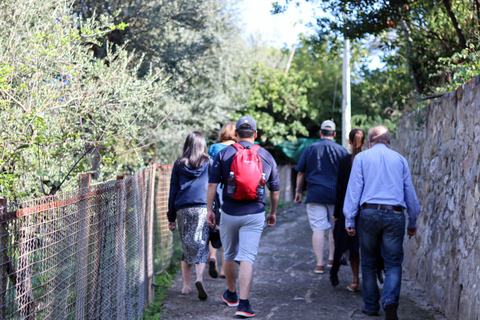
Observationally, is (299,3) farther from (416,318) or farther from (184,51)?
(416,318)

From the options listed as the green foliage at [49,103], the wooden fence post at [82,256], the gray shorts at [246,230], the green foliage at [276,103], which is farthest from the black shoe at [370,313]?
the green foliage at [276,103]

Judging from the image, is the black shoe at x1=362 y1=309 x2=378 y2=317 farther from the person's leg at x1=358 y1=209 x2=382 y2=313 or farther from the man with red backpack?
the man with red backpack

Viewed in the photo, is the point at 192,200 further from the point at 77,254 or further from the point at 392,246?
the point at 77,254

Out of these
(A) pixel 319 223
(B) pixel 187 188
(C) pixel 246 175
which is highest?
(C) pixel 246 175

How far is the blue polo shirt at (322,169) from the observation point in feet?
23.9

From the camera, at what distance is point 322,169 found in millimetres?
7418

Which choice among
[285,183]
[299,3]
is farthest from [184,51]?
[285,183]

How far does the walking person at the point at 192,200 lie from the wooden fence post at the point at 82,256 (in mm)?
2912

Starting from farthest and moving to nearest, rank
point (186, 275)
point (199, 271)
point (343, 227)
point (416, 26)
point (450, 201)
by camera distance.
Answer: point (416, 26) < point (343, 227) < point (186, 275) < point (199, 271) < point (450, 201)

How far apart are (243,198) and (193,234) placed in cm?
125

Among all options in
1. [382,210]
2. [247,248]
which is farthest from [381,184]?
[247,248]

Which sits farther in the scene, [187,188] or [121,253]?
[187,188]

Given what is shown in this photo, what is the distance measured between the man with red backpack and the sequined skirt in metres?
0.69

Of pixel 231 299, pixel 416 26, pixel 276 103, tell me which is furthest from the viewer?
pixel 276 103
